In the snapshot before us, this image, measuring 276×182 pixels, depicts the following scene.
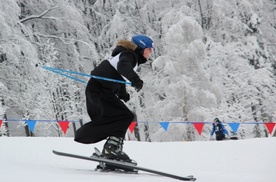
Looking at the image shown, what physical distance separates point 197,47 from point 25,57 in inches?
300

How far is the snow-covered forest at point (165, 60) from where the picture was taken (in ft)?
54.9

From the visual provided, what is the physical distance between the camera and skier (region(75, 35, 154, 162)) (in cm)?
438

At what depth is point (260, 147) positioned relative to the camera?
6.47 m

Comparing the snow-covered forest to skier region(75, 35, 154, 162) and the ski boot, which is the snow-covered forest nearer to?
skier region(75, 35, 154, 162)

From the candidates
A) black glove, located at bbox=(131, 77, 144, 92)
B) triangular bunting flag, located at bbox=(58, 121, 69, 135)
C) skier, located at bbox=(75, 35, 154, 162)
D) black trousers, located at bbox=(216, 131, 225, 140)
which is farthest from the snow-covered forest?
black glove, located at bbox=(131, 77, 144, 92)

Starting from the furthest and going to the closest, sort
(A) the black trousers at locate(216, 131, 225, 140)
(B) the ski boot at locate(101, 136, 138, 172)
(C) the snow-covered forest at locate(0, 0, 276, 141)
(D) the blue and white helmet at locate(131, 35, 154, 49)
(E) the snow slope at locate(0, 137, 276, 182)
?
(C) the snow-covered forest at locate(0, 0, 276, 141) < (A) the black trousers at locate(216, 131, 225, 140) < (D) the blue and white helmet at locate(131, 35, 154, 49) < (B) the ski boot at locate(101, 136, 138, 172) < (E) the snow slope at locate(0, 137, 276, 182)

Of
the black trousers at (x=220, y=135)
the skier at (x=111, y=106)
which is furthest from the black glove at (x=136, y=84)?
the black trousers at (x=220, y=135)

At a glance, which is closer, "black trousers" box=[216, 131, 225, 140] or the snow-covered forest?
"black trousers" box=[216, 131, 225, 140]

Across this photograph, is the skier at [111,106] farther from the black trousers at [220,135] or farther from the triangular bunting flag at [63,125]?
the black trousers at [220,135]

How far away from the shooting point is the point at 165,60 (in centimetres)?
1844

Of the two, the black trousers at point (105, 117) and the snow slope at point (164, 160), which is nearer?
the snow slope at point (164, 160)

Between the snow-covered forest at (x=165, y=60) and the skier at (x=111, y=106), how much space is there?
11127mm

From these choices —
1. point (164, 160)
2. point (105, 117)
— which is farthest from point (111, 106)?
point (164, 160)

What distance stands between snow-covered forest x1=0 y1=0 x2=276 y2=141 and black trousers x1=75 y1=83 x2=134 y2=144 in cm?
1113
